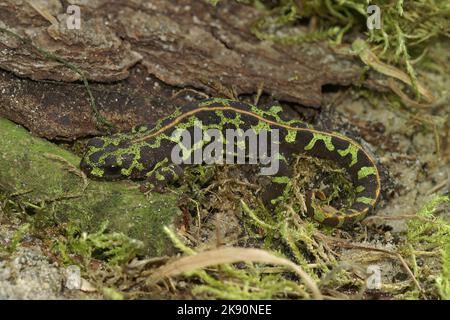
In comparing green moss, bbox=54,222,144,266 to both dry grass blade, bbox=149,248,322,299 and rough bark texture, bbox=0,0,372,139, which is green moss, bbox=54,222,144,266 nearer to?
dry grass blade, bbox=149,248,322,299

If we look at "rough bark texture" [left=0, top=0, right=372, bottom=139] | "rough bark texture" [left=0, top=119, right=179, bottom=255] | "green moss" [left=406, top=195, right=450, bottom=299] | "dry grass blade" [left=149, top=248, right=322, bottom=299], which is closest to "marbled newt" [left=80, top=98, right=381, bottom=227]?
"rough bark texture" [left=0, top=0, right=372, bottom=139]

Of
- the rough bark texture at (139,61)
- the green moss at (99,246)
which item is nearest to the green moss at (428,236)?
the rough bark texture at (139,61)

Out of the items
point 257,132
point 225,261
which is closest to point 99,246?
point 225,261

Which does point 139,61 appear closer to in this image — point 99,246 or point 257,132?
point 257,132

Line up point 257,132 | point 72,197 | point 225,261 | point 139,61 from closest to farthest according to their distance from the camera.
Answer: point 225,261 < point 72,197 < point 139,61 < point 257,132

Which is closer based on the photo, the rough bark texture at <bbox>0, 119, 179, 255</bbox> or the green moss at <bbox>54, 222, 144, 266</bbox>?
the green moss at <bbox>54, 222, 144, 266</bbox>

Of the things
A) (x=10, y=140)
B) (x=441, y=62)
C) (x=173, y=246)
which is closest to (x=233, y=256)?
(x=173, y=246)
